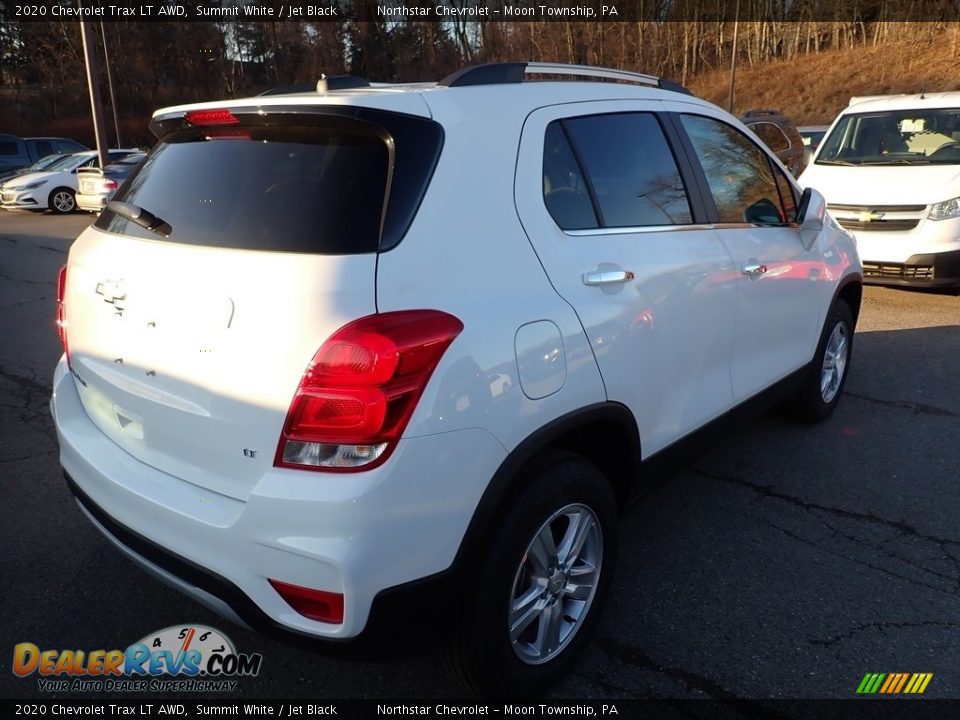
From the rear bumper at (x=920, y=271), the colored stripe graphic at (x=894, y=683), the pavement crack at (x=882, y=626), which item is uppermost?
the rear bumper at (x=920, y=271)

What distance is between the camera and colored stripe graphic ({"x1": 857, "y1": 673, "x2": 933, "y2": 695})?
7.97ft

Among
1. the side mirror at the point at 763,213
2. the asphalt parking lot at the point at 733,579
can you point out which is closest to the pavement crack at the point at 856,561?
the asphalt parking lot at the point at 733,579

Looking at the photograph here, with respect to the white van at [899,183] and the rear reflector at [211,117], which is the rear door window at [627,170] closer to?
the rear reflector at [211,117]

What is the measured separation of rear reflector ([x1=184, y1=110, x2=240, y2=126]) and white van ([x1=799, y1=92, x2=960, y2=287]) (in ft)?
21.3

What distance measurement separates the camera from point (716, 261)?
3020 mm

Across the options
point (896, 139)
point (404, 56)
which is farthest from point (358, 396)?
point (404, 56)

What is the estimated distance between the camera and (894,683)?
2.46 metres

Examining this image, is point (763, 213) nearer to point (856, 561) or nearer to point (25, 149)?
point (856, 561)

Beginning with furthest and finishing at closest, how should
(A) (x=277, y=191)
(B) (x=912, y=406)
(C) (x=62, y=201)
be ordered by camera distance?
(C) (x=62, y=201)
(B) (x=912, y=406)
(A) (x=277, y=191)

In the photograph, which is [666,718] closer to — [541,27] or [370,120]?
[370,120]

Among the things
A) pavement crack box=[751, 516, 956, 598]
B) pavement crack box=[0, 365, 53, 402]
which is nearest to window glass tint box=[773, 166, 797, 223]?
pavement crack box=[751, 516, 956, 598]

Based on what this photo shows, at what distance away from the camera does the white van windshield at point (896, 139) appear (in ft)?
25.6

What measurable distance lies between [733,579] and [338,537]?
187 cm

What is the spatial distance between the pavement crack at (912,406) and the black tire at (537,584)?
10.1 feet
